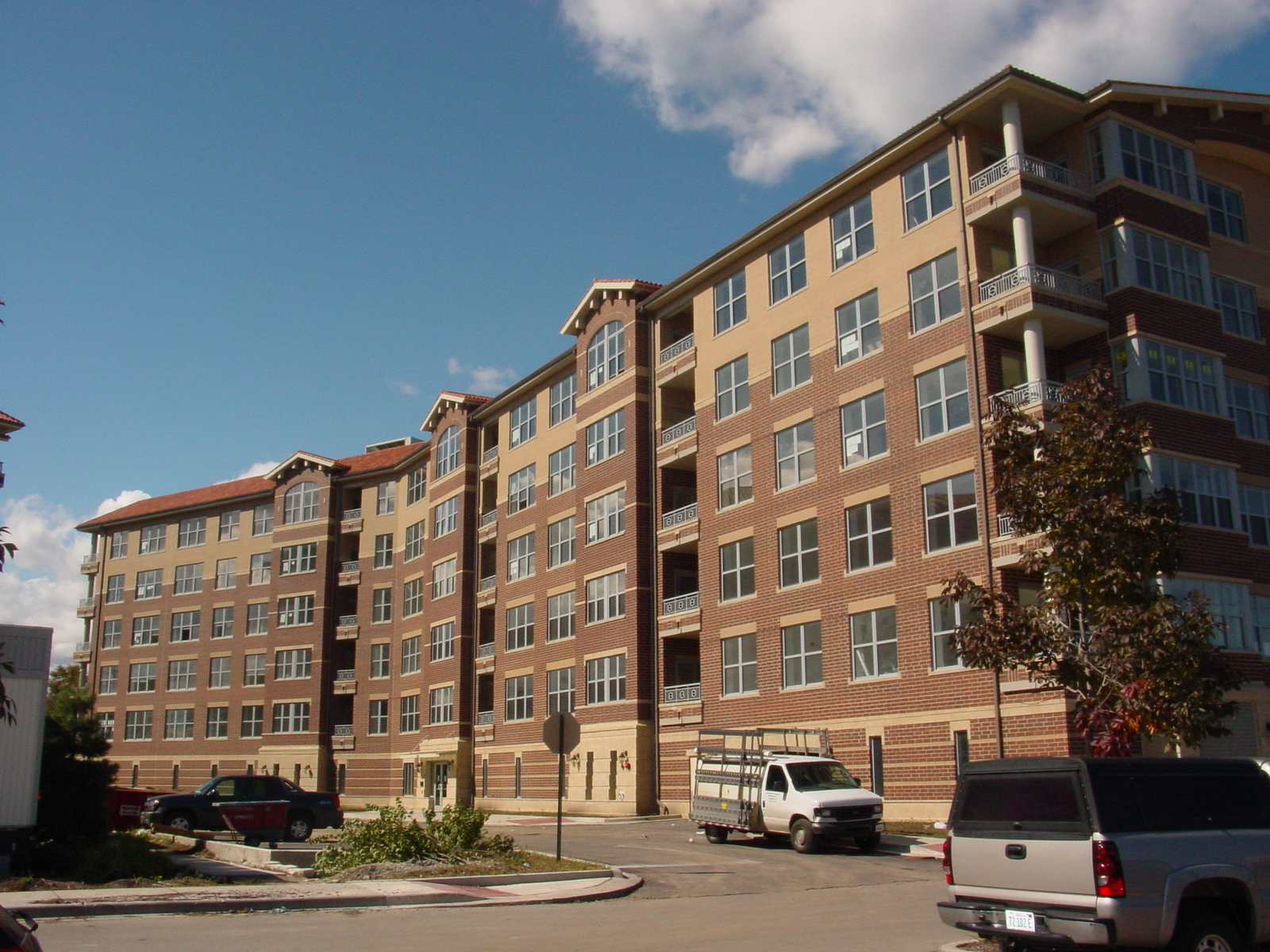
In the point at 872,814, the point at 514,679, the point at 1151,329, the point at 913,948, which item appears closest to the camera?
the point at 913,948

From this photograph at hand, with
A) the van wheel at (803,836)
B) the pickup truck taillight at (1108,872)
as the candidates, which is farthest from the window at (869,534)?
the pickup truck taillight at (1108,872)

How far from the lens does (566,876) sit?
19.3 m

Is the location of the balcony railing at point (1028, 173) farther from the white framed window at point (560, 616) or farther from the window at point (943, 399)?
the white framed window at point (560, 616)

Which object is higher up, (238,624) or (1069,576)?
(238,624)

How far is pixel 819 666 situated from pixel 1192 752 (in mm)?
10176

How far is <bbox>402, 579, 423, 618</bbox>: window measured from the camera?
5997 centimetres

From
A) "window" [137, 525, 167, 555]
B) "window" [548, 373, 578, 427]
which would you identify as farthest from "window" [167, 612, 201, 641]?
"window" [548, 373, 578, 427]

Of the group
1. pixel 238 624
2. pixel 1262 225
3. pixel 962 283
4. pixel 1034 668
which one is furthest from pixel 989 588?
pixel 238 624

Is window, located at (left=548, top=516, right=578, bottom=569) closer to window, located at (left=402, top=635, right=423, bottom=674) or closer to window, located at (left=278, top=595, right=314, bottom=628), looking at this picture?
window, located at (left=402, top=635, right=423, bottom=674)

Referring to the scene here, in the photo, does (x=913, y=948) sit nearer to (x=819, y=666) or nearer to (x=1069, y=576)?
(x=1069, y=576)

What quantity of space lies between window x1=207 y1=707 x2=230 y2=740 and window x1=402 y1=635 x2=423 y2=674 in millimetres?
13854

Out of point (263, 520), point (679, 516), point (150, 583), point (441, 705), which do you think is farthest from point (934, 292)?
point (150, 583)

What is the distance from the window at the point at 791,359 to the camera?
3597 cm

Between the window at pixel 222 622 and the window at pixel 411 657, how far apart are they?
14.4 m
